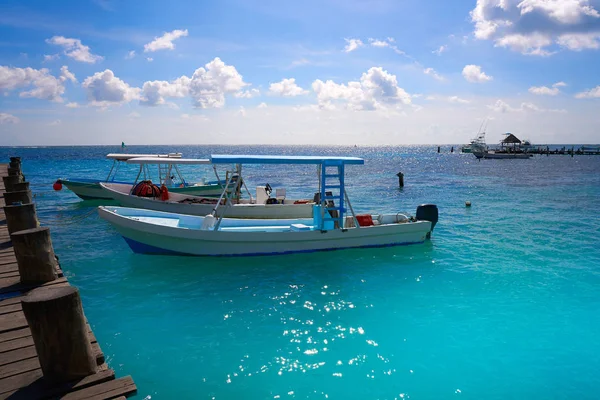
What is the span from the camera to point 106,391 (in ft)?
12.3

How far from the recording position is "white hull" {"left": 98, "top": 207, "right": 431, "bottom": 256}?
12891 millimetres

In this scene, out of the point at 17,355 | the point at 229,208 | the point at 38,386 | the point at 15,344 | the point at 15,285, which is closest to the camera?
the point at 38,386

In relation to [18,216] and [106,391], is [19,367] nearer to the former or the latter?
[106,391]

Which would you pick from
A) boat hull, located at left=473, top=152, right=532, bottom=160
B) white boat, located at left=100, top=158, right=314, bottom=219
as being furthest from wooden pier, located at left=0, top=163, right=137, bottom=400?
boat hull, located at left=473, top=152, right=532, bottom=160

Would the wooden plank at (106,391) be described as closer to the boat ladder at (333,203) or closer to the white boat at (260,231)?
the white boat at (260,231)

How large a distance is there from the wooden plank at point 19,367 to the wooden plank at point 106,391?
0.78 metres

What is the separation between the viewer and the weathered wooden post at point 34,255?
5.82 metres

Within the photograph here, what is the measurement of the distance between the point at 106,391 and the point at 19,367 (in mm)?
1190

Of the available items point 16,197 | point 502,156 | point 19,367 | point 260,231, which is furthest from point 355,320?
point 502,156

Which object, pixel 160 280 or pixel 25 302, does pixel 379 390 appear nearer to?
pixel 25 302

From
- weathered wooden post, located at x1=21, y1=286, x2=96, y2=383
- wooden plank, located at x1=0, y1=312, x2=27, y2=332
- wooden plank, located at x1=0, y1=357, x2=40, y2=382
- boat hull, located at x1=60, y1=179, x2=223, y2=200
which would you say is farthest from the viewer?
boat hull, located at x1=60, y1=179, x2=223, y2=200

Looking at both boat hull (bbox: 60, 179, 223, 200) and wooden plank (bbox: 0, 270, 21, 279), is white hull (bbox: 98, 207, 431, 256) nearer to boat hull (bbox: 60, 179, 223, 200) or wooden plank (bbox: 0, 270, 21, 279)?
wooden plank (bbox: 0, 270, 21, 279)

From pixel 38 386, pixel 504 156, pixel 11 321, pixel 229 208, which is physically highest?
pixel 504 156

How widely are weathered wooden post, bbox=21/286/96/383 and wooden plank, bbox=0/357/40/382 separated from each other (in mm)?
518
